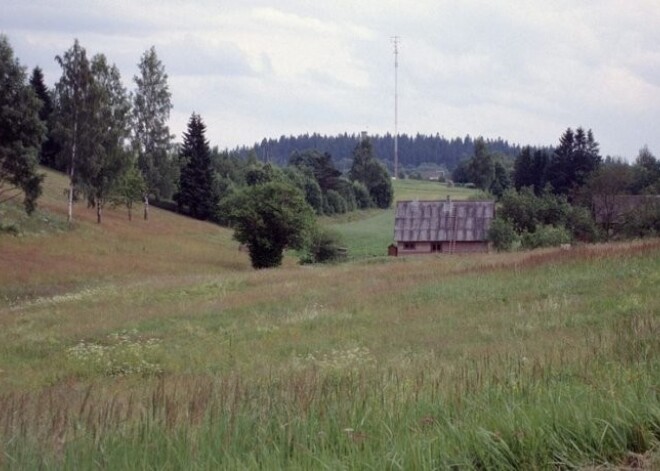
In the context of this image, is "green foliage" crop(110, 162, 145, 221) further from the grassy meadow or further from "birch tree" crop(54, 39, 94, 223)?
the grassy meadow

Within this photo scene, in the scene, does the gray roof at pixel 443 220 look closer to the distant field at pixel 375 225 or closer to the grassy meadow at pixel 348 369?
the distant field at pixel 375 225

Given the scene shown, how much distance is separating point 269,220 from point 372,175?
70.8 metres

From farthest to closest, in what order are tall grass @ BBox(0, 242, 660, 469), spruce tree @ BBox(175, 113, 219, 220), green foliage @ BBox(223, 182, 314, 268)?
1. spruce tree @ BBox(175, 113, 219, 220)
2. green foliage @ BBox(223, 182, 314, 268)
3. tall grass @ BBox(0, 242, 660, 469)

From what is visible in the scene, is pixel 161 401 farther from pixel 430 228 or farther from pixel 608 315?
pixel 430 228

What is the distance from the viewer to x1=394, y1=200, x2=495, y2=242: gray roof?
6109 centimetres

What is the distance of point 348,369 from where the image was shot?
8219mm

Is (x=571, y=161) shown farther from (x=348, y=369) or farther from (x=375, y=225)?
(x=348, y=369)

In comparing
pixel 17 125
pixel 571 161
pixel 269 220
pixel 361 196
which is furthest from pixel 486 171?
pixel 17 125

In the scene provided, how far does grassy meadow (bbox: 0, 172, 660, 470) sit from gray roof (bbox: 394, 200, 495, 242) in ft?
107

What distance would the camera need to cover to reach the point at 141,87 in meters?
64.8

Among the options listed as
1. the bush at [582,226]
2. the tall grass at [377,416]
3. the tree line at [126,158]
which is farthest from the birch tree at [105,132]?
the tall grass at [377,416]

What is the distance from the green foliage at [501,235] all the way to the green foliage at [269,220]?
47.4ft

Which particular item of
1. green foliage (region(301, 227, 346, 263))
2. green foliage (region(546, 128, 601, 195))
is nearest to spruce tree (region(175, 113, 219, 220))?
green foliage (region(301, 227, 346, 263))

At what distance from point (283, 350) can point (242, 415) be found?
9.13 meters
